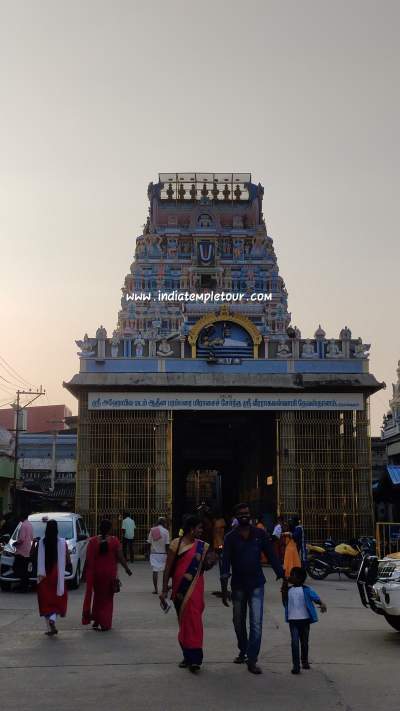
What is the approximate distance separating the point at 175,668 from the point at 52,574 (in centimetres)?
311

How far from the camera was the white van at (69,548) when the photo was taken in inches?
620

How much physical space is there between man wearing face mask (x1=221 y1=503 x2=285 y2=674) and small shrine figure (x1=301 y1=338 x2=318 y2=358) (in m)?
18.7

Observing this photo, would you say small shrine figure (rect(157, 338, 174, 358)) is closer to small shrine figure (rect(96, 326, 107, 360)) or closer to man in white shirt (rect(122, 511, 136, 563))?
small shrine figure (rect(96, 326, 107, 360))

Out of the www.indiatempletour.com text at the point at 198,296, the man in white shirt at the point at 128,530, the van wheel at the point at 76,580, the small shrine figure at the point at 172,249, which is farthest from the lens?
the small shrine figure at the point at 172,249

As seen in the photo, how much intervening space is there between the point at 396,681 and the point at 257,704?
1.61 metres

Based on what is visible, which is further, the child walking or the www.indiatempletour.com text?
the www.indiatempletour.com text

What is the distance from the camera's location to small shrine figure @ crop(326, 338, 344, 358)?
26.9 m

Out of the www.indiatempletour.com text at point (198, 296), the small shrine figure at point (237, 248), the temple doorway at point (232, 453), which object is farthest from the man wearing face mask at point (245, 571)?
the small shrine figure at point (237, 248)

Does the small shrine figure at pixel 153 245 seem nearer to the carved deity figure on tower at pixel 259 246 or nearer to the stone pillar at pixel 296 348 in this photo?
the carved deity figure on tower at pixel 259 246

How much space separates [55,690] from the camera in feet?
22.8

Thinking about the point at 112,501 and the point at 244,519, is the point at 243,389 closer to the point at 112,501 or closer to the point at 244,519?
the point at 112,501

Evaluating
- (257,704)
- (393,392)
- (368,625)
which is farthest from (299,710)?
(393,392)

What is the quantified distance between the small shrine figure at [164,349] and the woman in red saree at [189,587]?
1854 centimetres

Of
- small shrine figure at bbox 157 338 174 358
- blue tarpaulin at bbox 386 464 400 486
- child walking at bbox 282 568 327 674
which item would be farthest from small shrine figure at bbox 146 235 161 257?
child walking at bbox 282 568 327 674
